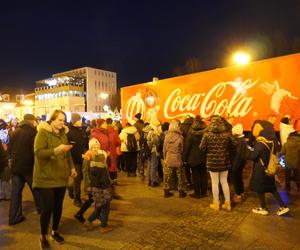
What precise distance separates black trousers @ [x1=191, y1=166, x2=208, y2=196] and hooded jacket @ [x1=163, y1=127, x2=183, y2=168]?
1.28 ft

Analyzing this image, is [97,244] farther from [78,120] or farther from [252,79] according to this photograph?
[252,79]

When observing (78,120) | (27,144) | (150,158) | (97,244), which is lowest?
(97,244)

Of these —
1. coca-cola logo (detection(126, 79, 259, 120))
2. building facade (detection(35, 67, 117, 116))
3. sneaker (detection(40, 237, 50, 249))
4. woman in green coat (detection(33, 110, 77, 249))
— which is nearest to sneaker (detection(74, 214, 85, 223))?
woman in green coat (detection(33, 110, 77, 249))

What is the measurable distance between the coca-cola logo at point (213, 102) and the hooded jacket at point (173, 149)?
9.38ft

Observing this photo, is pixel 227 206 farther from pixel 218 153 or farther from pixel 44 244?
pixel 44 244

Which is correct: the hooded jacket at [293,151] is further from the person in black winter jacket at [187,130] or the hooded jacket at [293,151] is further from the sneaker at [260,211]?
the person in black winter jacket at [187,130]

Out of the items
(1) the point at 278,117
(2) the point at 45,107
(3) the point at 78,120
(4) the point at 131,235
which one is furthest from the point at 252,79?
(2) the point at 45,107

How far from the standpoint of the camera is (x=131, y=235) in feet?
15.7

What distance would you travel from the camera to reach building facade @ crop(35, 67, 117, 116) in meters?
77.9

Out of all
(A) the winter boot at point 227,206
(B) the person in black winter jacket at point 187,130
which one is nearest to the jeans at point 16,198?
(A) the winter boot at point 227,206

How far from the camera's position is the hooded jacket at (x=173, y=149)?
6.93 m

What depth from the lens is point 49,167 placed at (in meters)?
4.29

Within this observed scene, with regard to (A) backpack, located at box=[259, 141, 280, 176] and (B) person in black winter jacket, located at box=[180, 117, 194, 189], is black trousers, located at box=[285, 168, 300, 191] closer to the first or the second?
(A) backpack, located at box=[259, 141, 280, 176]

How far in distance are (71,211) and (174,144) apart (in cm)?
273
